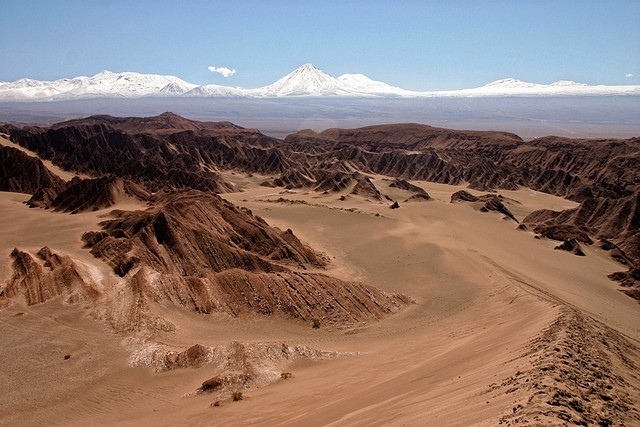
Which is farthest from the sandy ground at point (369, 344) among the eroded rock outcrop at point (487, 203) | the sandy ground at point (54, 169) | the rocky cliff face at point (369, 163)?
the sandy ground at point (54, 169)

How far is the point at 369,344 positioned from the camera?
25969 mm

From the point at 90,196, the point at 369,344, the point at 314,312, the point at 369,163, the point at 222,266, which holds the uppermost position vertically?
the point at 90,196

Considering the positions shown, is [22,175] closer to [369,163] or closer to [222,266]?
[222,266]

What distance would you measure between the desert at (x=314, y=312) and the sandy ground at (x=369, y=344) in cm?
12

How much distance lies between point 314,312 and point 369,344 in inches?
192

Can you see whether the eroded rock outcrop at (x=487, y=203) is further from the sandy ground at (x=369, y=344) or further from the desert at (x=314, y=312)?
the sandy ground at (x=369, y=344)

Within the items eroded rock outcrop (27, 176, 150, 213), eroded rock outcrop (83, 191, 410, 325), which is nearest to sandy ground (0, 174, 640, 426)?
eroded rock outcrop (83, 191, 410, 325)

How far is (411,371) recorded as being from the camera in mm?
19219

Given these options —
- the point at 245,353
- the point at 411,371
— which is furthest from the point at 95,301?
the point at 411,371

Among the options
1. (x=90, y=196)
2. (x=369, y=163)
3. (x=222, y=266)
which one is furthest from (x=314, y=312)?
(x=369, y=163)

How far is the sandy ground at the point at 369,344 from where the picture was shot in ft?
52.1

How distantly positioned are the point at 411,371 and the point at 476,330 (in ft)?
26.4

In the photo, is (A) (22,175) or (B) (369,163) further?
(B) (369,163)

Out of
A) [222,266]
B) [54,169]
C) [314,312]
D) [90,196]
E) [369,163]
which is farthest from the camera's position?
[369,163]
